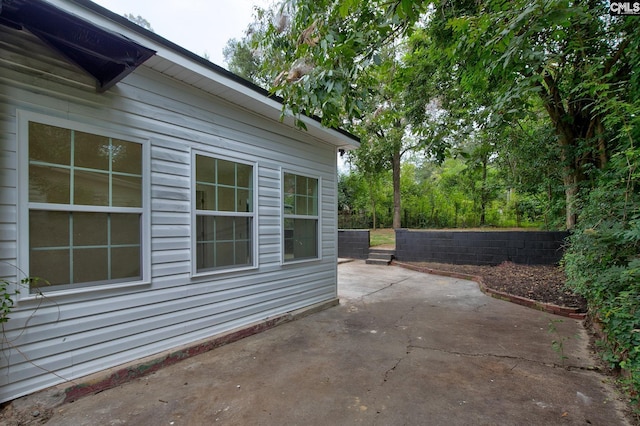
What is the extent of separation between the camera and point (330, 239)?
501cm

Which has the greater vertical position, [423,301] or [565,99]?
[565,99]

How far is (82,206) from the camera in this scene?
91.5 inches

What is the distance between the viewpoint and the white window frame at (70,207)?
2.04 m

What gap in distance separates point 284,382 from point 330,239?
2.78 metres

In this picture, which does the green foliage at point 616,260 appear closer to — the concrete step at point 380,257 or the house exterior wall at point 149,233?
the house exterior wall at point 149,233

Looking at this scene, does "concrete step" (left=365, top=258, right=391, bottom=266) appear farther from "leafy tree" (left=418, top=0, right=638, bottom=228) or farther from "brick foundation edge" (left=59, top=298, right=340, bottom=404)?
"brick foundation edge" (left=59, top=298, right=340, bottom=404)

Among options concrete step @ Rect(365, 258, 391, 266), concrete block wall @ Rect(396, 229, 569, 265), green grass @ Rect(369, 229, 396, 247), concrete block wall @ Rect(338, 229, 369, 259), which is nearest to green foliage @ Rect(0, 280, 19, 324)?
concrete block wall @ Rect(396, 229, 569, 265)

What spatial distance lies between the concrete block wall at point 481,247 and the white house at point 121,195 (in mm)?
6195

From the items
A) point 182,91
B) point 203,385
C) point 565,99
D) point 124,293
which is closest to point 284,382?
point 203,385

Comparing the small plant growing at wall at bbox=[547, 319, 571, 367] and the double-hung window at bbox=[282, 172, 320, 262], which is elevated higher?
the double-hung window at bbox=[282, 172, 320, 262]

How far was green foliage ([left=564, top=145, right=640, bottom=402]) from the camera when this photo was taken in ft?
7.11

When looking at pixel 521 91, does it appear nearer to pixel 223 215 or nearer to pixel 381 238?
pixel 223 215

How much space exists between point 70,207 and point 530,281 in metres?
7.35

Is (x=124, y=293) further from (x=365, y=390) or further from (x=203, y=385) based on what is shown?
(x=365, y=390)
